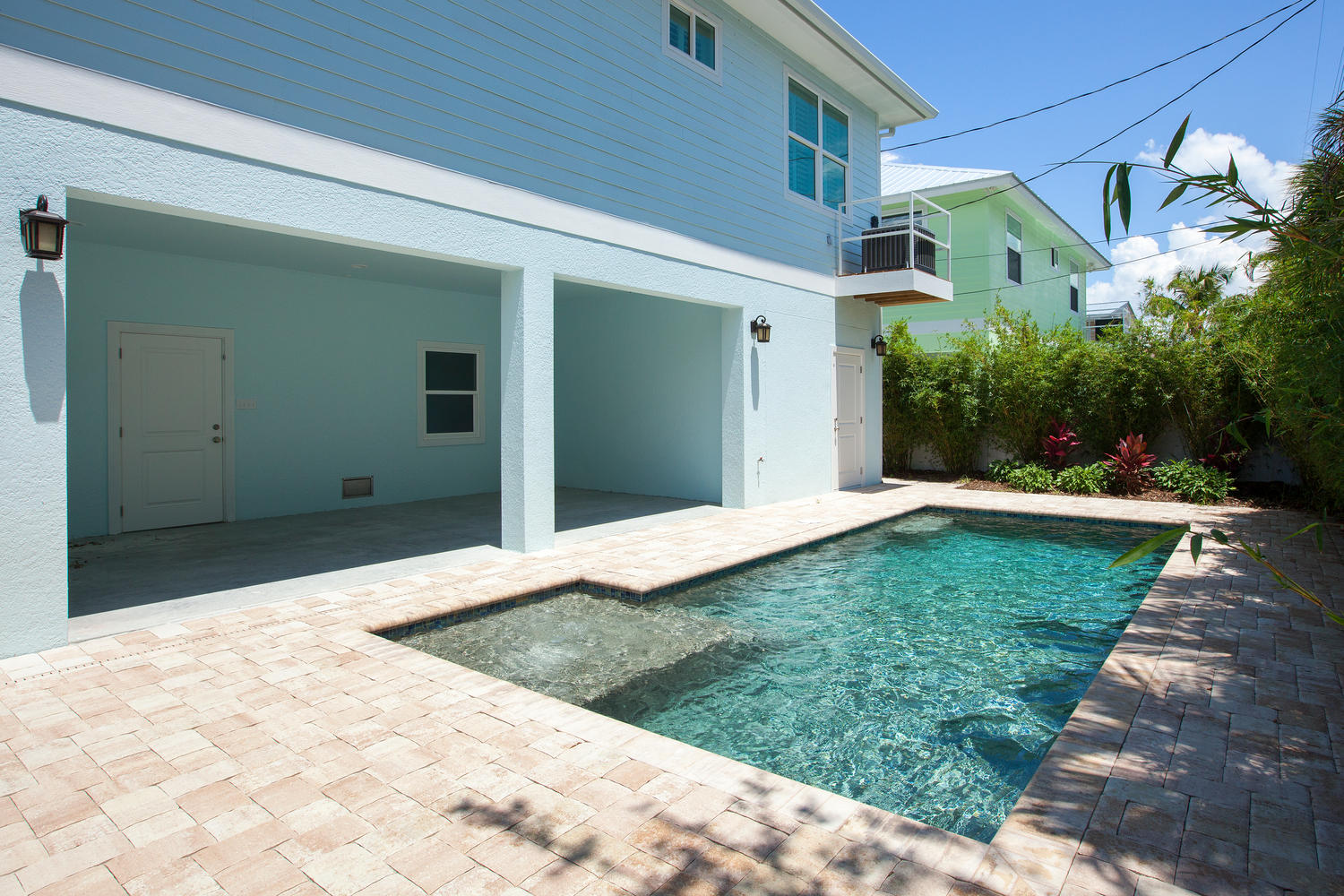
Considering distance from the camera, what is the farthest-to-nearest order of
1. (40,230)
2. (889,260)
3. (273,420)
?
(889,260), (273,420), (40,230)

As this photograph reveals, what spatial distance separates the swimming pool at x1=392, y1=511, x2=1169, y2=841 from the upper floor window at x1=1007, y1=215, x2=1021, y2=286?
1196 cm

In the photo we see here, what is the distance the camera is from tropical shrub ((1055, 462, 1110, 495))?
11.2 metres

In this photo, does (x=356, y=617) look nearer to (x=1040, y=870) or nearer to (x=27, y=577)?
(x=27, y=577)

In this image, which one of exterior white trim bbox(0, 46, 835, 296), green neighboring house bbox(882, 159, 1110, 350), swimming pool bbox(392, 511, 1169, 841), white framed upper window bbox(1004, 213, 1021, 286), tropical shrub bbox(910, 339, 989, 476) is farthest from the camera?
white framed upper window bbox(1004, 213, 1021, 286)

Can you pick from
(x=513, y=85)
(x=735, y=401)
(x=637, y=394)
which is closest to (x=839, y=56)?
(x=735, y=401)

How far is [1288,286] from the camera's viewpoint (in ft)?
20.5

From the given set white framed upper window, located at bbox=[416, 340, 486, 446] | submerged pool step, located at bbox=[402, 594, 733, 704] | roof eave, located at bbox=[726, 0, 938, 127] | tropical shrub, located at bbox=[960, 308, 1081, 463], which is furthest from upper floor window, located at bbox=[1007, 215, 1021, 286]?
submerged pool step, located at bbox=[402, 594, 733, 704]

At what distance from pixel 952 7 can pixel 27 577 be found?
15.2 metres

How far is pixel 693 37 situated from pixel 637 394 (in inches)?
177

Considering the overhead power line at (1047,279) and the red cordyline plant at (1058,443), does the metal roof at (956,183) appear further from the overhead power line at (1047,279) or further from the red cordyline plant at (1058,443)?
the red cordyline plant at (1058,443)

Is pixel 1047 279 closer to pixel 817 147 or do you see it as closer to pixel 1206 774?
pixel 817 147

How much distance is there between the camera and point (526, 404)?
6.39m

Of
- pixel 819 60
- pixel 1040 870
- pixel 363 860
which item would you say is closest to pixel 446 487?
pixel 819 60

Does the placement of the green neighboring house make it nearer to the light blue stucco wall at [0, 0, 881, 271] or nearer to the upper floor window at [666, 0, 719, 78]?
the light blue stucco wall at [0, 0, 881, 271]
